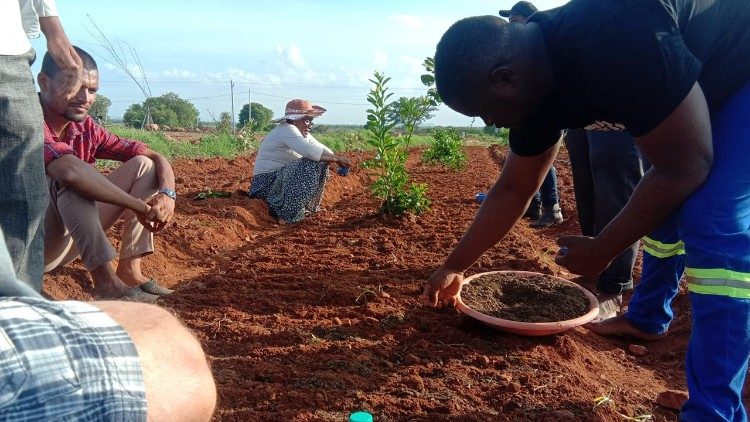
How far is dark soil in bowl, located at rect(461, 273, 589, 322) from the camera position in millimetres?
2662

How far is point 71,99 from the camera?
9.61 feet

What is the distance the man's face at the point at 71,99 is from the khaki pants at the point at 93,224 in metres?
0.36

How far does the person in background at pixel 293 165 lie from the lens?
5688 mm

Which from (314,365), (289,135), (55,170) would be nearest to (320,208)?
(289,135)

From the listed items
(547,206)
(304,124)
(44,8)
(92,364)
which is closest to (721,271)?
(92,364)

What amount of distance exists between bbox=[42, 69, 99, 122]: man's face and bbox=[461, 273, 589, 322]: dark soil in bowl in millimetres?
2159

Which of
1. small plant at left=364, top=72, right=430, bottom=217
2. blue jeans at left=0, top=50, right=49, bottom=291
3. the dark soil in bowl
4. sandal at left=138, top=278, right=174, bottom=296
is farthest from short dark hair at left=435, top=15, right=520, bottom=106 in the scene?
small plant at left=364, top=72, right=430, bottom=217

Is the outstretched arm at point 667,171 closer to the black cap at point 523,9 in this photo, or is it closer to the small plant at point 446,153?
the black cap at point 523,9

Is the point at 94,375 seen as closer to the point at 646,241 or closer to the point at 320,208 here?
the point at 646,241

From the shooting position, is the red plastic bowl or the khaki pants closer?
the red plastic bowl

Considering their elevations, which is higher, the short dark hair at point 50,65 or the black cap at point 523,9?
the black cap at point 523,9

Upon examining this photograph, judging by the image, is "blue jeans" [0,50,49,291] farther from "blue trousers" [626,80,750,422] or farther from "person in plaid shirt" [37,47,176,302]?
"blue trousers" [626,80,750,422]

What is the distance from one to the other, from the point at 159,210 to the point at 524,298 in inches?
77.6

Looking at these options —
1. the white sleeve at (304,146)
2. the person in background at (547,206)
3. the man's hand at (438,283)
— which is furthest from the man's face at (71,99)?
the person in background at (547,206)
